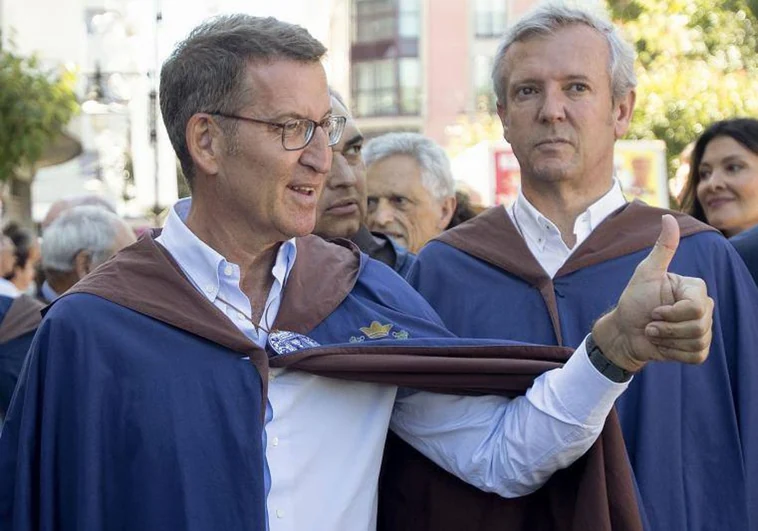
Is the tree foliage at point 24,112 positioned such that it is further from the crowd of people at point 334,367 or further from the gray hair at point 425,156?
the crowd of people at point 334,367

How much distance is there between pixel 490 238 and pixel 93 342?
1568 mm

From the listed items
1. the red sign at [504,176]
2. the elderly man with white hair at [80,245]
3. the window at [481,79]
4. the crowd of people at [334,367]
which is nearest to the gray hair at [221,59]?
the crowd of people at [334,367]

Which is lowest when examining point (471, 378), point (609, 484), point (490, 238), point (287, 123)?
point (609, 484)

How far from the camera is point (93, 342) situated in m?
Result: 3.27

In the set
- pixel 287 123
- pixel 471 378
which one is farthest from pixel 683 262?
pixel 287 123

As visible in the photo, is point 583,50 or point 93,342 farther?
point 583,50

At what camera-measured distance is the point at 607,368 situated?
3236 mm

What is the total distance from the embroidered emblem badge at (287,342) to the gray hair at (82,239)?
3087mm

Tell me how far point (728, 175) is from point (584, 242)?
2282 millimetres

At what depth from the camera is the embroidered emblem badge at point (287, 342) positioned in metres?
3.41

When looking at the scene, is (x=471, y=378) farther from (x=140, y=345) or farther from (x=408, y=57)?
(x=408, y=57)

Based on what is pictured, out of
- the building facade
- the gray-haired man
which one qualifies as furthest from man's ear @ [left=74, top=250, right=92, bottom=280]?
the building facade

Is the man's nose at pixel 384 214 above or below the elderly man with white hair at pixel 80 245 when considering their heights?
above

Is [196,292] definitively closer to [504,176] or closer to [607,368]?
[607,368]
